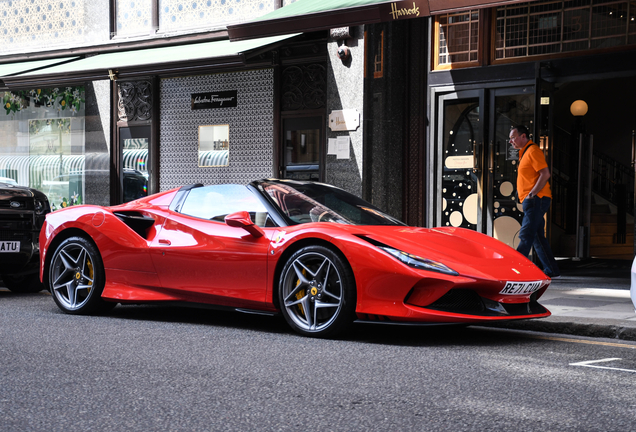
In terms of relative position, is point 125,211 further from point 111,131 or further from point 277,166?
point 111,131

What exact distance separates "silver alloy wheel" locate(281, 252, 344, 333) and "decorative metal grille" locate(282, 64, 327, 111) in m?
7.03

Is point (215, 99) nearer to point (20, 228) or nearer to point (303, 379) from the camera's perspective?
point (20, 228)

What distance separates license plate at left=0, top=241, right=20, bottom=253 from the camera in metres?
8.20

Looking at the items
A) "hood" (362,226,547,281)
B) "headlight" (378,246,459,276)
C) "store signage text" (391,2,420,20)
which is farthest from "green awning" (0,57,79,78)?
"headlight" (378,246,459,276)

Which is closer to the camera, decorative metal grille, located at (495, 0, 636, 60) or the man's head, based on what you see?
the man's head

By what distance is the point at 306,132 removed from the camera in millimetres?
12578

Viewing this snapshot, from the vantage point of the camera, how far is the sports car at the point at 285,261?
5.19m

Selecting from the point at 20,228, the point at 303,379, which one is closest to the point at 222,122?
the point at 20,228

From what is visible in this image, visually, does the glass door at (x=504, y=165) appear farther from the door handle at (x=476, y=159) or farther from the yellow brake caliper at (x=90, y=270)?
the yellow brake caliper at (x=90, y=270)

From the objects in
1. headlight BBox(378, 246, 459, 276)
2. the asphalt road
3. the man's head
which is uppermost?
the man's head

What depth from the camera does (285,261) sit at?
5.69m

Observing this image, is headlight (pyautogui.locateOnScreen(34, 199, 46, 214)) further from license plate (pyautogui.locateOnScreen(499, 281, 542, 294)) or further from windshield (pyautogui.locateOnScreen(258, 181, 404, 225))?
license plate (pyautogui.locateOnScreen(499, 281, 542, 294))

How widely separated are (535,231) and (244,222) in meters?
4.39

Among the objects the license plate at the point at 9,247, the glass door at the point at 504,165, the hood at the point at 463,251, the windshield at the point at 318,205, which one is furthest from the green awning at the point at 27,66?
the hood at the point at 463,251
